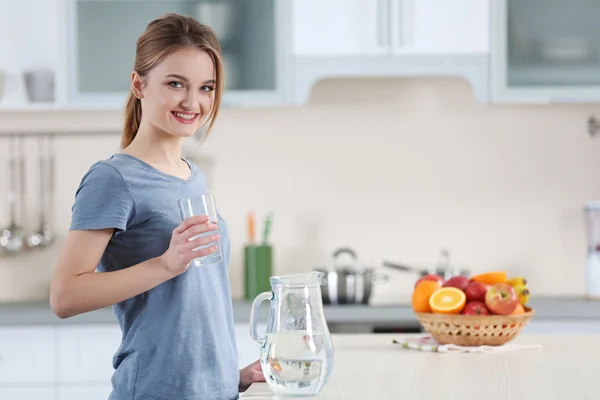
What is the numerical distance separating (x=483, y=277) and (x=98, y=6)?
2.08 metres

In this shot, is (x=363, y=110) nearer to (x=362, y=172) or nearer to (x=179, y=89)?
(x=362, y=172)

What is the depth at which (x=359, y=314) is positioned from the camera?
3.34 m

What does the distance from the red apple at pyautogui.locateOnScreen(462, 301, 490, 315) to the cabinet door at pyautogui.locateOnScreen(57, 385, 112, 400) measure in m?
1.68

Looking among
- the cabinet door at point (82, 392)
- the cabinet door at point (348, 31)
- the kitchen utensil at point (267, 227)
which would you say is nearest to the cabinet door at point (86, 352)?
the cabinet door at point (82, 392)

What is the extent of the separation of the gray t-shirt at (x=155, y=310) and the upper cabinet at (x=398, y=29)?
1.95 meters

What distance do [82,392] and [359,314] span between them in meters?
0.97

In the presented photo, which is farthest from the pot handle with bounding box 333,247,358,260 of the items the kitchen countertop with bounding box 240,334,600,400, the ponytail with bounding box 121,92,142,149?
the ponytail with bounding box 121,92,142,149

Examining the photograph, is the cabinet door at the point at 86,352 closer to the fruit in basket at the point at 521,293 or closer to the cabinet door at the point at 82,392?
the cabinet door at the point at 82,392

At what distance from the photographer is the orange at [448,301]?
2.02 meters

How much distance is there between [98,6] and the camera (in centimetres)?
360

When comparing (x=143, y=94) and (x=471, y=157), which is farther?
(x=471, y=157)

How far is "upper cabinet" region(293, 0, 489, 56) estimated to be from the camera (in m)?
3.50

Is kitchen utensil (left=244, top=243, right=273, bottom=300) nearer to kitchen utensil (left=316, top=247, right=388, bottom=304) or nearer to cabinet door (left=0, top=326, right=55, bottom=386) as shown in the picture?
kitchen utensil (left=316, top=247, right=388, bottom=304)

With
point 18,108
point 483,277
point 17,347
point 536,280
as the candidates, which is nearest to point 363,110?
point 536,280
